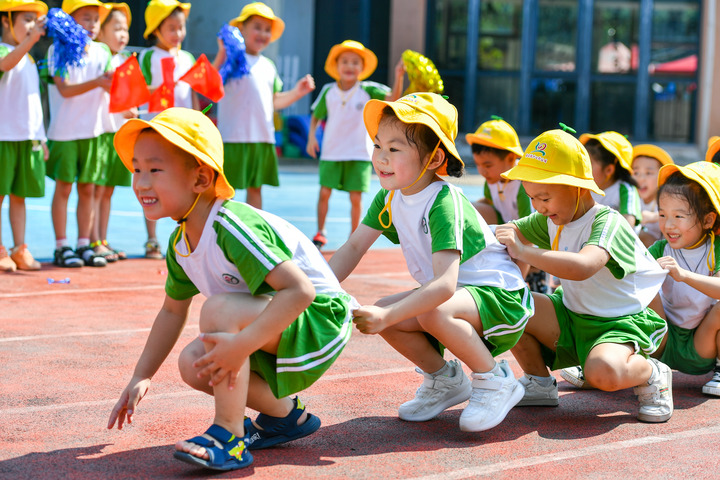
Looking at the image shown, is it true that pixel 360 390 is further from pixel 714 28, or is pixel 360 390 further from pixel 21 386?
pixel 714 28

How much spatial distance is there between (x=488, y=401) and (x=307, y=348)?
0.84 meters

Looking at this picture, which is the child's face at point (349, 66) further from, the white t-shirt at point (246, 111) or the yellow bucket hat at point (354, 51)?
the white t-shirt at point (246, 111)

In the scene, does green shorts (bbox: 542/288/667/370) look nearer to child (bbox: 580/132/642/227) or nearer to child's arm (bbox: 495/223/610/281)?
child's arm (bbox: 495/223/610/281)

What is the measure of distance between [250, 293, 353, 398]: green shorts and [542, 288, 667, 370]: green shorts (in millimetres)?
1213

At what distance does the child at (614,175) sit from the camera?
18.5 feet

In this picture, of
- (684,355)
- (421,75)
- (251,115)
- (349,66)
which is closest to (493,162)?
→ (421,75)

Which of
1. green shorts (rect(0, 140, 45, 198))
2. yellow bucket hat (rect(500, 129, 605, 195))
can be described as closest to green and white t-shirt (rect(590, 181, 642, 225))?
yellow bucket hat (rect(500, 129, 605, 195))

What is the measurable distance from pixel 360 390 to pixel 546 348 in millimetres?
837

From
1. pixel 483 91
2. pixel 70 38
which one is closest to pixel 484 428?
pixel 70 38

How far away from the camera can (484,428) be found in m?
3.46

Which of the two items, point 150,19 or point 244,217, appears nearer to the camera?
point 244,217

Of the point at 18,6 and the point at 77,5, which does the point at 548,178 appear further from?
the point at 77,5

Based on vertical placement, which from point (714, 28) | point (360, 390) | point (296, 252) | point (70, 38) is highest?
point (714, 28)

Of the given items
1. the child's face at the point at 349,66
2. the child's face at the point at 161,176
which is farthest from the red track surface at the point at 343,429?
the child's face at the point at 349,66
